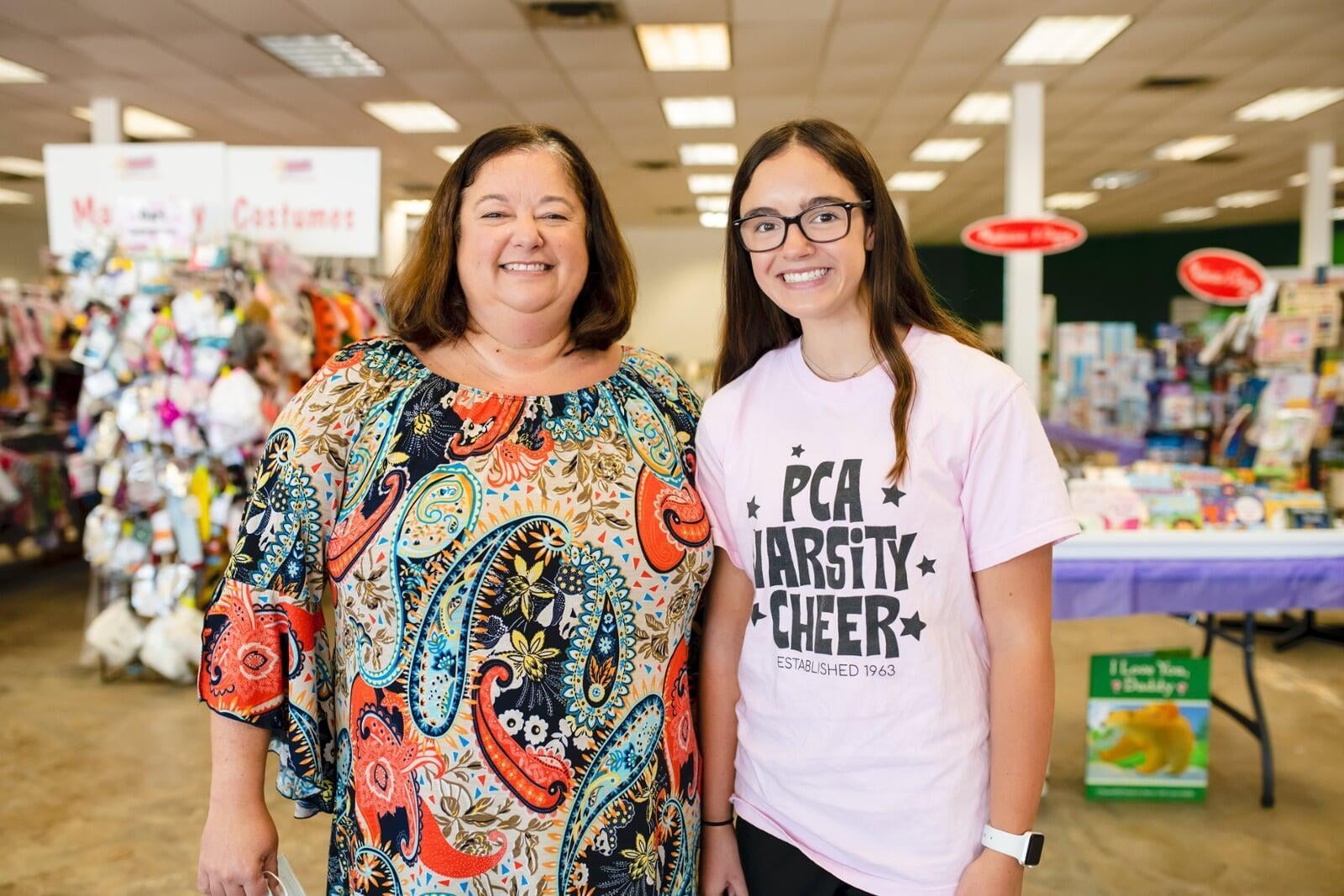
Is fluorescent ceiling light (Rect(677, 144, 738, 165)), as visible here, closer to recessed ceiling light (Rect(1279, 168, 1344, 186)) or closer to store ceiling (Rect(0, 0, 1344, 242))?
store ceiling (Rect(0, 0, 1344, 242))

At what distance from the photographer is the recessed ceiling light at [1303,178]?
10594 mm

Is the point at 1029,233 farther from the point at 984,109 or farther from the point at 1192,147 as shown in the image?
the point at 1192,147

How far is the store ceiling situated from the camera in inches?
218

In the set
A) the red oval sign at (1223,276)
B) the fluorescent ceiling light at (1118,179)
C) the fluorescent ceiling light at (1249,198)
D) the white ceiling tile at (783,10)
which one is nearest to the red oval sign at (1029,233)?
the red oval sign at (1223,276)

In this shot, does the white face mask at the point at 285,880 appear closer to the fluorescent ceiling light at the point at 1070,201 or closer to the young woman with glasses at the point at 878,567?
the young woman with glasses at the point at 878,567

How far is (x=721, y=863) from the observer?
1.38 meters

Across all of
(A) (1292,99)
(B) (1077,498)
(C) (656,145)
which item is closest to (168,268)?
(B) (1077,498)

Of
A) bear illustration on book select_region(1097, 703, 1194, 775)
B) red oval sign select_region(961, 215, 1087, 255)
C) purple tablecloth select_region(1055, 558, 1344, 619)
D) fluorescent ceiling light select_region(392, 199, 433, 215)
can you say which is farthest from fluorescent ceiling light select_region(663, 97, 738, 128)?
bear illustration on book select_region(1097, 703, 1194, 775)

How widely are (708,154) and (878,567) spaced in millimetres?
8833

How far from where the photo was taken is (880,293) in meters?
1.30

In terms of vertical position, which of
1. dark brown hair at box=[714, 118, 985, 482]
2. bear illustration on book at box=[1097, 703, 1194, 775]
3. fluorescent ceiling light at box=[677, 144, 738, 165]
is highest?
fluorescent ceiling light at box=[677, 144, 738, 165]

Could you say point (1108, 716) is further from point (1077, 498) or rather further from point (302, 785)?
point (302, 785)

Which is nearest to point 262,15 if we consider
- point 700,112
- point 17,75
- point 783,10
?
point 17,75

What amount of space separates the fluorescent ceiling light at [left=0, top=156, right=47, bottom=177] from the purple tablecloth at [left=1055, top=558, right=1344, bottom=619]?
1055 cm
